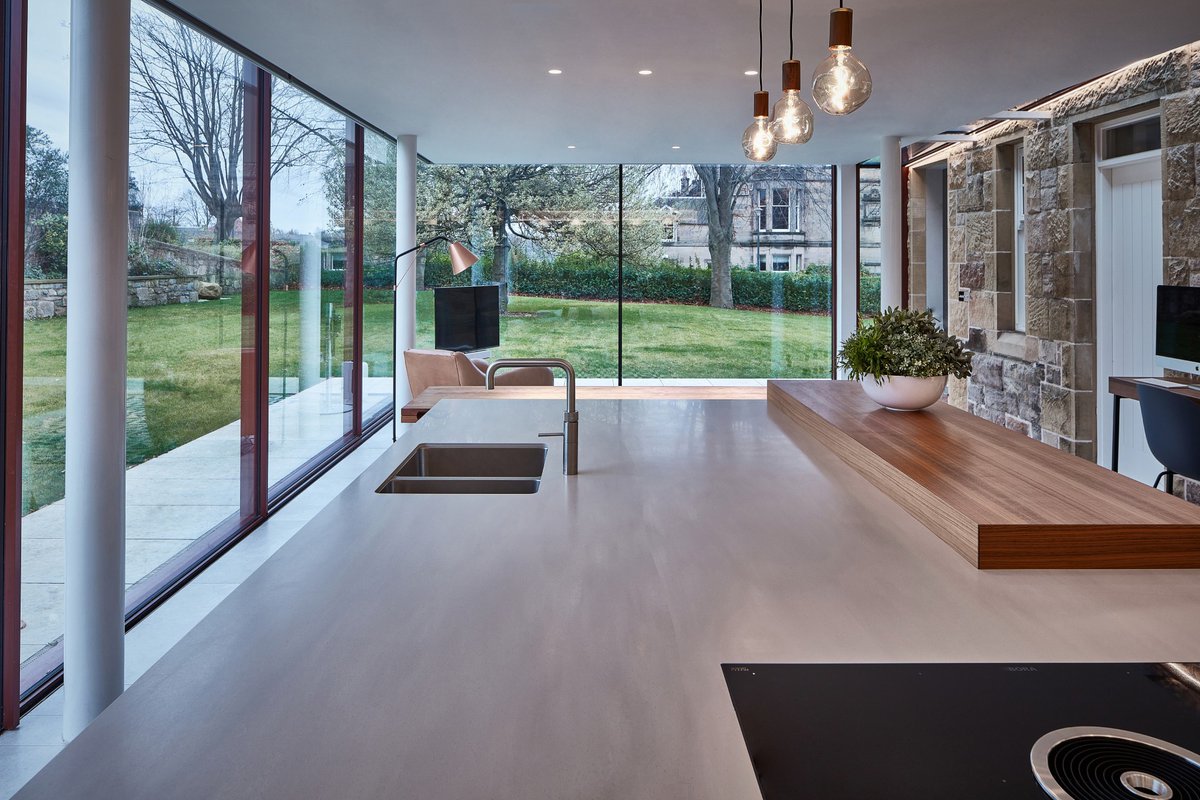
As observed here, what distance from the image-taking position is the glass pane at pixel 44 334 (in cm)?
265

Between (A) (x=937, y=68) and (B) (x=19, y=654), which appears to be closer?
(B) (x=19, y=654)

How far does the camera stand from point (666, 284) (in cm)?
883

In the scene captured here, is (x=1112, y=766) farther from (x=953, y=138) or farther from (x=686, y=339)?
(x=686, y=339)

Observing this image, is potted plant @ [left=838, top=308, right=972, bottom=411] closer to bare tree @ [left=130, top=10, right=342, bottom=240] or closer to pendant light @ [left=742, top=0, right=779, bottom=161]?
pendant light @ [left=742, top=0, right=779, bottom=161]

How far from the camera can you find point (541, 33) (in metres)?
4.02

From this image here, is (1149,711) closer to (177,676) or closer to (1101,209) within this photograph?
(177,676)

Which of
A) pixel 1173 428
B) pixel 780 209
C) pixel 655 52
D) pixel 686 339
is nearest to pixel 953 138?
pixel 780 209

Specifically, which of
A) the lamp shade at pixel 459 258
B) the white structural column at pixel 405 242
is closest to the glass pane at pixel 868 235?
the lamp shade at pixel 459 258

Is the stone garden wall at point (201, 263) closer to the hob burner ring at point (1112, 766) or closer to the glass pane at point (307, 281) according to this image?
the glass pane at point (307, 281)

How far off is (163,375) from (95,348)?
1130mm

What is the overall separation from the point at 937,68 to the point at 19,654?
15.4 ft

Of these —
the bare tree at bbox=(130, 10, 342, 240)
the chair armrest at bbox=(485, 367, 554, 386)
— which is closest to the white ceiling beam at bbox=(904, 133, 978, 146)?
the chair armrest at bbox=(485, 367, 554, 386)

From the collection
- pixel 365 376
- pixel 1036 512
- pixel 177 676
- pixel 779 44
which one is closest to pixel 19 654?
pixel 177 676

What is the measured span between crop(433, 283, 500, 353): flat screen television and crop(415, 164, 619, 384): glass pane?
0.73 m
